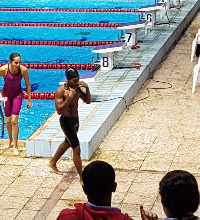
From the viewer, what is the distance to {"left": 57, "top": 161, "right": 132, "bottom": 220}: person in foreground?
127 inches

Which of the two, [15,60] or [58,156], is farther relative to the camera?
[15,60]

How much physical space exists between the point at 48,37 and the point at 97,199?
12.3 metres

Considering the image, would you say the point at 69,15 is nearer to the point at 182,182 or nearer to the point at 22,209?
the point at 22,209

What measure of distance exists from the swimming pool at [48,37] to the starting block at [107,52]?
0.68 m

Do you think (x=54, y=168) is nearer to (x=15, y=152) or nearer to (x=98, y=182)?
(x=15, y=152)

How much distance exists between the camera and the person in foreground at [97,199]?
323 cm

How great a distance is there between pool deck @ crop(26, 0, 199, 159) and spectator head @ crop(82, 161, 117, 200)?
3.81 meters

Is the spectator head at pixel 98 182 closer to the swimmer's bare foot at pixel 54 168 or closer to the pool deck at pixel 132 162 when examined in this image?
the pool deck at pixel 132 162

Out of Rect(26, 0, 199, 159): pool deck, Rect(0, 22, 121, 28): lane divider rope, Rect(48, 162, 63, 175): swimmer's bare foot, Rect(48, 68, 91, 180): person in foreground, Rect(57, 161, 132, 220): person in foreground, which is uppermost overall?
Rect(57, 161, 132, 220): person in foreground

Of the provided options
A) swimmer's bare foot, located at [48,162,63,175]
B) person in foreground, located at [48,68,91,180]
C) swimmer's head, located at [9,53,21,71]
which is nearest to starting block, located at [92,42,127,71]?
swimmer's head, located at [9,53,21,71]

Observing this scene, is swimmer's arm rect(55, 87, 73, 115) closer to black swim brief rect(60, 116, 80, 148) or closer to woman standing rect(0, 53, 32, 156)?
black swim brief rect(60, 116, 80, 148)

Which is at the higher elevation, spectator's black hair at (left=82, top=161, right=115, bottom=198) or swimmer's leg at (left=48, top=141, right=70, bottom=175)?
spectator's black hair at (left=82, top=161, right=115, bottom=198)

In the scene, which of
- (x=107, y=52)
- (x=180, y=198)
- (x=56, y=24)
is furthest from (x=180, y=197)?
(x=56, y=24)

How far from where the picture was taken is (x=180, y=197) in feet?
10.2
